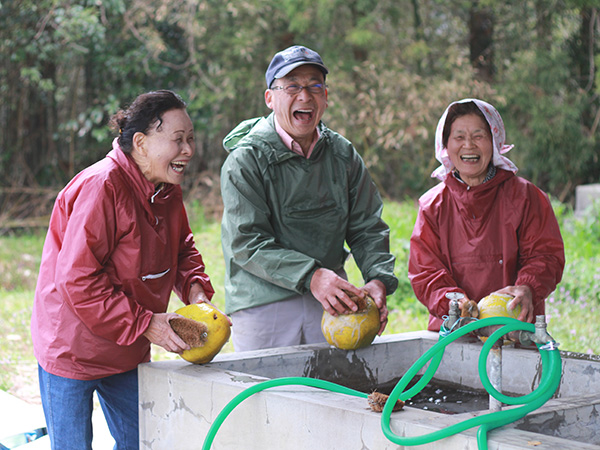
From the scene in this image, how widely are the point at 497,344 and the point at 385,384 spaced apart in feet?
3.51

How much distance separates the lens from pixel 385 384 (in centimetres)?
326

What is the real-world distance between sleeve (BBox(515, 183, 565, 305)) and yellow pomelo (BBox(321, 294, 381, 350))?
0.63 meters

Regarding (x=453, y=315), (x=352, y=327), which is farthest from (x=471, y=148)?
(x=453, y=315)

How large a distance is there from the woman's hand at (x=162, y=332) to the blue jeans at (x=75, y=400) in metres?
0.32

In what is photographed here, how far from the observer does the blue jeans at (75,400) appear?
2730 millimetres

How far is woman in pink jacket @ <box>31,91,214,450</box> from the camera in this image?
261 cm

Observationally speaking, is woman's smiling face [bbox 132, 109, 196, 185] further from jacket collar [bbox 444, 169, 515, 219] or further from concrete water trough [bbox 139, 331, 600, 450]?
jacket collar [bbox 444, 169, 515, 219]

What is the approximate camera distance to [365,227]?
3.49 m

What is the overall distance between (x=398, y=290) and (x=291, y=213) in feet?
13.2

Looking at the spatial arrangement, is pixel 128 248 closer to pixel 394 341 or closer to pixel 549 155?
pixel 394 341

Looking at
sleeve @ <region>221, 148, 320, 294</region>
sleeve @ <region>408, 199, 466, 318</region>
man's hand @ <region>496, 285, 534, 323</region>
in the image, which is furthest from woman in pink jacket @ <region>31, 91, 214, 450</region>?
man's hand @ <region>496, 285, 534, 323</region>

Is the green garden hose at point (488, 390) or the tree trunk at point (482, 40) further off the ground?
the tree trunk at point (482, 40)

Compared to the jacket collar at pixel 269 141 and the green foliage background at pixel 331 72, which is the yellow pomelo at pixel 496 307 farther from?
the green foliage background at pixel 331 72

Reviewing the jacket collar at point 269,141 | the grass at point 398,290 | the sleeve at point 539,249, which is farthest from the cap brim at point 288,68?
the grass at point 398,290
